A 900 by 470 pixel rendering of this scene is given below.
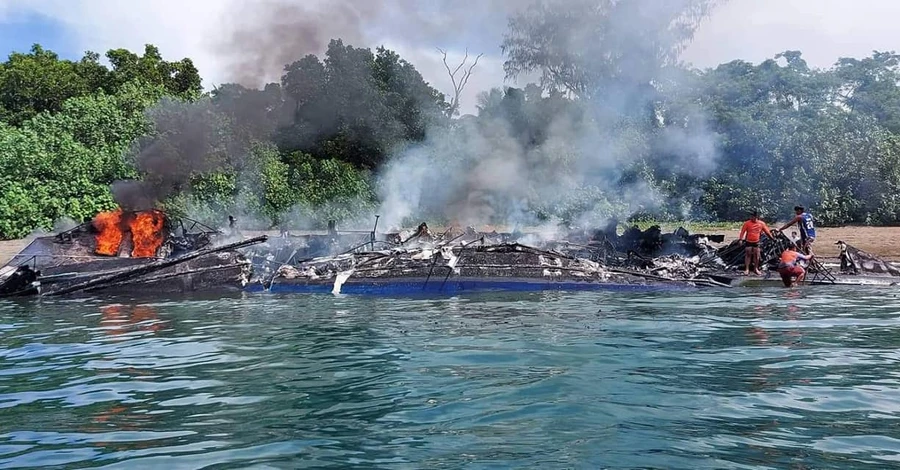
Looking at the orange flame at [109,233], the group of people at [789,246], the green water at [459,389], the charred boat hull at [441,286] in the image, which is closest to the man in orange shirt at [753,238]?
the group of people at [789,246]

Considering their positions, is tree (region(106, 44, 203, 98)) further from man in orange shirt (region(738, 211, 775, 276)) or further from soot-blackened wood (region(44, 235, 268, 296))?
man in orange shirt (region(738, 211, 775, 276))

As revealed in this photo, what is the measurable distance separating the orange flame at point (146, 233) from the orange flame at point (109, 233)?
0.33m

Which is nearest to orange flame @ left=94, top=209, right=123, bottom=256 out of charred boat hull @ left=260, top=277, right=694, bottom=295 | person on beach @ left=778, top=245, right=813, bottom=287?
charred boat hull @ left=260, top=277, right=694, bottom=295

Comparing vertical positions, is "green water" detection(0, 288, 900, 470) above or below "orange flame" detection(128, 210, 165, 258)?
below

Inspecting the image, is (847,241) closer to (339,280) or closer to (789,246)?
(789,246)

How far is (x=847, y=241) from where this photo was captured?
31219 millimetres

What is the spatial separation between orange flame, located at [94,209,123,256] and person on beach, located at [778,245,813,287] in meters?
17.2

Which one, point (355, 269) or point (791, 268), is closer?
point (791, 268)

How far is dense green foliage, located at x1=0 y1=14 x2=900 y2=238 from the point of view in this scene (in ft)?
102

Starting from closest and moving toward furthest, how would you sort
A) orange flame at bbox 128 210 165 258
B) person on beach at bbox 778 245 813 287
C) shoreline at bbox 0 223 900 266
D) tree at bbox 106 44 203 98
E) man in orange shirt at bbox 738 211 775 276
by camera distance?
person on beach at bbox 778 245 813 287
man in orange shirt at bbox 738 211 775 276
orange flame at bbox 128 210 165 258
shoreline at bbox 0 223 900 266
tree at bbox 106 44 203 98

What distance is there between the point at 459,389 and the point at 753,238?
13.8 metres

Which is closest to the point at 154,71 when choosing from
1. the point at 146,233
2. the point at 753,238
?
the point at 146,233

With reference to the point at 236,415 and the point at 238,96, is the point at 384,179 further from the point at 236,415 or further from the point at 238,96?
the point at 236,415

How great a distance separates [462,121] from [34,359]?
28.6 metres
